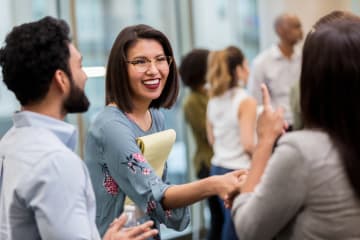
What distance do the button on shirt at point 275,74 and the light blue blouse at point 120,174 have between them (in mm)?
2758

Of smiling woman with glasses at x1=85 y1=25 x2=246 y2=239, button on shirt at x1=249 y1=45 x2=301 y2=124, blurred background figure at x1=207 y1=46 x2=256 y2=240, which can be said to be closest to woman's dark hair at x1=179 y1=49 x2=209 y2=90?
blurred background figure at x1=207 y1=46 x2=256 y2=240

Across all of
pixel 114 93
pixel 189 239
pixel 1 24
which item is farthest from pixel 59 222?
pixel 189 239

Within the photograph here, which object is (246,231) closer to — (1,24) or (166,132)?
(166,132)

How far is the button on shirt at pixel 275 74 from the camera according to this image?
4.75 metres

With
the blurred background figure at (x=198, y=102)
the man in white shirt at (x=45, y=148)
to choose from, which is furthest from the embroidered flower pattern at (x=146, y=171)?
the blurred background figure at (x=198, y=102)

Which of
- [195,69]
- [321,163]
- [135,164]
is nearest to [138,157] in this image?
[135,164]

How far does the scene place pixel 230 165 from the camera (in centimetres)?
396

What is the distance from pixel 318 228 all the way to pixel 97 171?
836 mm

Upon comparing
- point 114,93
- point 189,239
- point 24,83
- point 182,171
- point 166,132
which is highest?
point 24,83

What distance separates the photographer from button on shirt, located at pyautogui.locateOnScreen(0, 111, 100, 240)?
1.48m

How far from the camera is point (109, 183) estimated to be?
80.5 inches

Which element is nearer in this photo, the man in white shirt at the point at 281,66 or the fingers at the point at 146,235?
the fingers at the point at 146,235

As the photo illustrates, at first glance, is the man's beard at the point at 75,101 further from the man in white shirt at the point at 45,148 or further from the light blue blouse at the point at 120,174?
the light blue blouse at the point at 120,174

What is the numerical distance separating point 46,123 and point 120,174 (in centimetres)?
45
